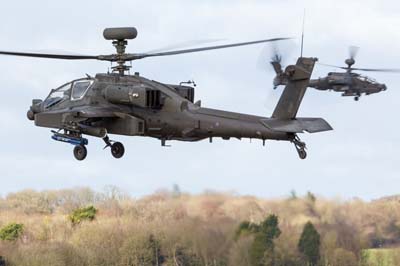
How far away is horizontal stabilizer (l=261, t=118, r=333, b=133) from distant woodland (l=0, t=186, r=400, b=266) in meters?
13.1

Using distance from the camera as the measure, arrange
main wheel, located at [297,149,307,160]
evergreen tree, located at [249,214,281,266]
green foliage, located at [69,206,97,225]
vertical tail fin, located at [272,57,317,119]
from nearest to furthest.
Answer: main wheel, located at [297,149,307,160] → vertical tail fin, located at [272,57,317,119] → evergreen tree, located at [249,214,281,266] → green foliage, located at [69,206,97,225]

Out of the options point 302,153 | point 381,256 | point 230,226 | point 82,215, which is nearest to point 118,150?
point 302,153

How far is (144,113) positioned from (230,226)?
1686cm

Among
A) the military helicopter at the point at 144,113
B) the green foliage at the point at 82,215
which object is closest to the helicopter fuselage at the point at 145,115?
the military helicopter at the point at 144,113

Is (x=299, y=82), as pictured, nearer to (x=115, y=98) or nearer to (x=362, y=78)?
(x=115, y=98)

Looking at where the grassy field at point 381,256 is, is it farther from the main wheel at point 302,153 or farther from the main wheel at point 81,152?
the main wheel at point 302,153

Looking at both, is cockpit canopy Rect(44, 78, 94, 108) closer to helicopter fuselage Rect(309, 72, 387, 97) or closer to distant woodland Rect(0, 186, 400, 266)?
distant woodland Rect(0, 186, 400, 266)

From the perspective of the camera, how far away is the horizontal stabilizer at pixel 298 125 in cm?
4025

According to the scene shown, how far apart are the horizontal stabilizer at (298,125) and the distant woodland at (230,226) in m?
13.1

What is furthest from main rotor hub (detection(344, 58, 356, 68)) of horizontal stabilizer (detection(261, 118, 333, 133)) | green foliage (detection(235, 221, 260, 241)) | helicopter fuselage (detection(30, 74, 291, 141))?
horizontal stabilizer (detection(261, 118, 333, 133))

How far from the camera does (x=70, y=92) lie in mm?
43375

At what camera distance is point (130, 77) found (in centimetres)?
4269

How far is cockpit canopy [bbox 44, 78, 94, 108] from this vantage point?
141ft

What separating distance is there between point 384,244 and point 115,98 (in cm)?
2244
